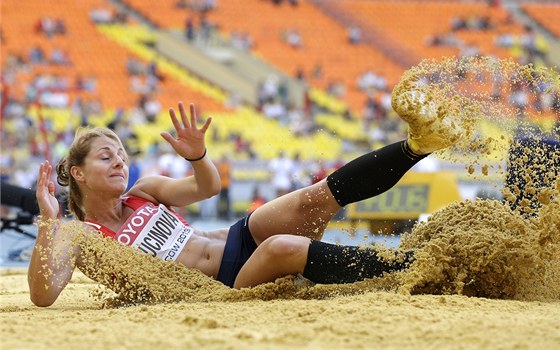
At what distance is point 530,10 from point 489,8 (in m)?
1.40

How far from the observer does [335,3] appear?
2734cm

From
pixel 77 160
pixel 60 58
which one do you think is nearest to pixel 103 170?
pixel 77 160

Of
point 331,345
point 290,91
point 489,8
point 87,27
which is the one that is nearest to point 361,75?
point 290,91

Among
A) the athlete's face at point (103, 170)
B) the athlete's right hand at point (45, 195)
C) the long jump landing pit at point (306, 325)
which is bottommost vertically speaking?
the long jump landing pit at point (306, 325)

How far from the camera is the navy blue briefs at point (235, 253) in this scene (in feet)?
14.5

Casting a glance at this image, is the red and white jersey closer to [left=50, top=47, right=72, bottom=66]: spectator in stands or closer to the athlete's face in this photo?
the athlete's face

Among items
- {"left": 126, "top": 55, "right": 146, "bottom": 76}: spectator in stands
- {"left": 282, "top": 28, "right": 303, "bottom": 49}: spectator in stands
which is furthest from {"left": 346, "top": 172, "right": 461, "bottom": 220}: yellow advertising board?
{"left": 282, "top": 28, "right": 303, "bottom": 49}: spectator in stands

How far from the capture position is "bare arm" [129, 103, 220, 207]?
14.8 feet

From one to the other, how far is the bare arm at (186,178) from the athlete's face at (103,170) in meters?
0.27

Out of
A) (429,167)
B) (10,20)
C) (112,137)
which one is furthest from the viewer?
(10,20)

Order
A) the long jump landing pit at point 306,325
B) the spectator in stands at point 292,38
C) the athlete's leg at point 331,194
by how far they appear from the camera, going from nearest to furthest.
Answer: the long jump landing pit at point 306,325 < the athlete's leg at point 331,194 < the spectator in stands at point 292,38

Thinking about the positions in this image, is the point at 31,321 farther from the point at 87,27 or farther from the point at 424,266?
the point at 87,27

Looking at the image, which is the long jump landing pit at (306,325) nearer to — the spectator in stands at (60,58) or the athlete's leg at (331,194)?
the athlete's leg at (331,194)

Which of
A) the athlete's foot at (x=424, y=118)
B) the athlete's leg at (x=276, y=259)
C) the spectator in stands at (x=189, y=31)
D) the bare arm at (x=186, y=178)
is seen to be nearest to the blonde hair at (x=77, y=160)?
the bare arm at (x=186, y=178)
